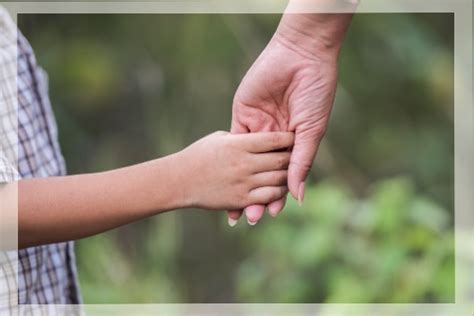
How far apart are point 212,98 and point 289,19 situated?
1359 millimetres

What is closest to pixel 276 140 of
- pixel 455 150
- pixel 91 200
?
pixel 91 200

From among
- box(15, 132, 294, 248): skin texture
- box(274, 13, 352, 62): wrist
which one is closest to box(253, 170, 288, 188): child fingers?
box(15, 132, 294, 248): skin texture

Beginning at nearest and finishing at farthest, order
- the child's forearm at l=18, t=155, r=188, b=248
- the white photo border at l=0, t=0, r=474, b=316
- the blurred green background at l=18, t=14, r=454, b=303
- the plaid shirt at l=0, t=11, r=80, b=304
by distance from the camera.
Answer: the child's forearm at l=18, t=155, r=188, b=248 → the plaid shirt at l=0, t=11, r=80, b=304 → the white photo border at l=0, t=0, r=474, b=316 → the blurred green background at l=18, t=14, r=454, b=303

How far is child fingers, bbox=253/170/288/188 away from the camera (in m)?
0.98

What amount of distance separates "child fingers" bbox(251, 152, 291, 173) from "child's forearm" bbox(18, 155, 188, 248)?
3.6 inches

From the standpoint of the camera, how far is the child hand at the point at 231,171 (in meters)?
0.96

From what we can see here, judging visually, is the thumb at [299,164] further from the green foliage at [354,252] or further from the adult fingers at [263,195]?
the green foliage at [354,252]

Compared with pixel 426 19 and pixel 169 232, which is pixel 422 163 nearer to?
pixel 426 19

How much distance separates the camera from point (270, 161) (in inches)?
38.9

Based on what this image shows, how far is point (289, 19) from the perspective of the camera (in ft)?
3.24

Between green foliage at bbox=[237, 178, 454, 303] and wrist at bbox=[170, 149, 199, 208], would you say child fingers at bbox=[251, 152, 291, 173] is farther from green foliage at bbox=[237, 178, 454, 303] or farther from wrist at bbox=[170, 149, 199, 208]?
green foliage at bbox=[237, 178, 454, 303]

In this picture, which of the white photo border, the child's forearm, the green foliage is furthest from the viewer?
the green foliage

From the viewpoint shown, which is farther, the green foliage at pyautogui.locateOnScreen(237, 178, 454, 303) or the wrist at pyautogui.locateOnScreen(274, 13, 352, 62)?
the green foliage at pyautogui.locateOnScreen(237, 178, 454, 303)

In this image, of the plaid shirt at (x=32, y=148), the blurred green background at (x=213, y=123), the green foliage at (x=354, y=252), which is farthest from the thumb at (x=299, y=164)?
the blurred green background at (x=213, y=123)
